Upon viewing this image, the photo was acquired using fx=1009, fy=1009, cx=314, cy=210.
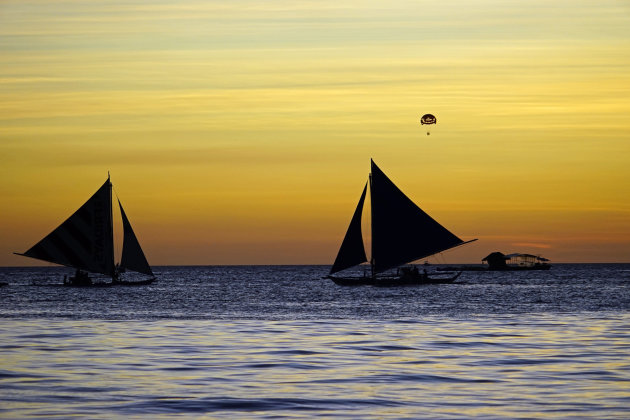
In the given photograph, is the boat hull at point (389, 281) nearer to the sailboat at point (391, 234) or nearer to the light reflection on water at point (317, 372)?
the sailboat at point (391, 234)

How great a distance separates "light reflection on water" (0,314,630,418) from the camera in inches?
923

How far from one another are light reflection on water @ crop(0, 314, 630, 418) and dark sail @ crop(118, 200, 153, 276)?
5296 centimetres

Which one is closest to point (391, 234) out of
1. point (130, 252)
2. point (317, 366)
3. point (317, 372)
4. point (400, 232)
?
point (400, 232)

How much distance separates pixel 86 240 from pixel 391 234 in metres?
29.3

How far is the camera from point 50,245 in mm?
94000

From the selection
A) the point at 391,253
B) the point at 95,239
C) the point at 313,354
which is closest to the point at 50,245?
the point at 95,239

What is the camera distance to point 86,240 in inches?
3770

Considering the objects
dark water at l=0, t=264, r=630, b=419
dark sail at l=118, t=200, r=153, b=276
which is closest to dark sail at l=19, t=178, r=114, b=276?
dark sail at l=118, t=200, r=153, b=276

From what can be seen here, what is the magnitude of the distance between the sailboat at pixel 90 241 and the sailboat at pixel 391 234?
23275 mm

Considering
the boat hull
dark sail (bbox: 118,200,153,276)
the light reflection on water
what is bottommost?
the light reflection on water

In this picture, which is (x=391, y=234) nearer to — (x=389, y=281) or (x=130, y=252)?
(x=389, y=281)

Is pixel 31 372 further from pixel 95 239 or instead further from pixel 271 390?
pixel 95 239

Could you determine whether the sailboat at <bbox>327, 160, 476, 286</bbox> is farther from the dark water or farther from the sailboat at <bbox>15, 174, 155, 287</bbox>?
the dark water

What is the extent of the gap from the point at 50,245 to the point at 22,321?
140ft
